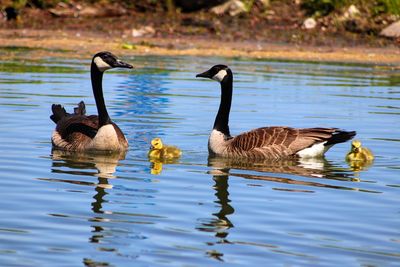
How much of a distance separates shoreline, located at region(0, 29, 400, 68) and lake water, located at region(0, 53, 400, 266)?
7.82 metres

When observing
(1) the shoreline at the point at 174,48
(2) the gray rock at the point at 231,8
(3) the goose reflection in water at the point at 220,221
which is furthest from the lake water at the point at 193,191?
(2) the gray rock at the point at 231,8

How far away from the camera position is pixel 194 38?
31.5 metres

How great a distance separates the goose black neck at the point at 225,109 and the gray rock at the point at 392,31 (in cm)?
1837

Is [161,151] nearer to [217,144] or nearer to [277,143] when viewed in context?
[217,144]

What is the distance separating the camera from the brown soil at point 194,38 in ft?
95.3

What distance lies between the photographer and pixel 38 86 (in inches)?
828

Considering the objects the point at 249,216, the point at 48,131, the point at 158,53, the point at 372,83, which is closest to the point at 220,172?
the point at 249,216

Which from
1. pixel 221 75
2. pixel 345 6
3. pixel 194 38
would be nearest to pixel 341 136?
pixel 221 75

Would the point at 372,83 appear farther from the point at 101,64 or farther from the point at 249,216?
the point at 249,216

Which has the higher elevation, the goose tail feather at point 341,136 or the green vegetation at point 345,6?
the green vegetation at point 345,6

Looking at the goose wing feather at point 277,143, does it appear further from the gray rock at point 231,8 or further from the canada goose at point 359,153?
the gray rock at point 231,8

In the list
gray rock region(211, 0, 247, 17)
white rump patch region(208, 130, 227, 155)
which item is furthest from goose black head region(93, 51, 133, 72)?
gray rock region(211, 0, 247, 17)

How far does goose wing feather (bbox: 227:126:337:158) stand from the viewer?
1323cm

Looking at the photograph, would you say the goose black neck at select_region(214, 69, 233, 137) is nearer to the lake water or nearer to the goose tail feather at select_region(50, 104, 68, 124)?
the lake water
